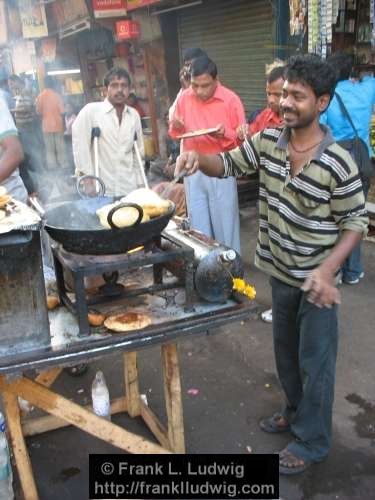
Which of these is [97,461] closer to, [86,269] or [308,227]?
[86,269]

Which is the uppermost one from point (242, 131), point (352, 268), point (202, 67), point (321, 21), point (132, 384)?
point (321, 21)

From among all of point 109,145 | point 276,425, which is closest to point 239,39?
point 109,145

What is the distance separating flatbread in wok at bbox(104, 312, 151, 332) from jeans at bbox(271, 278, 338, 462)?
824mm

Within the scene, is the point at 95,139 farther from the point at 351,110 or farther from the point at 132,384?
the point at 351,110

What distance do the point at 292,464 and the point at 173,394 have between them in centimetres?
82

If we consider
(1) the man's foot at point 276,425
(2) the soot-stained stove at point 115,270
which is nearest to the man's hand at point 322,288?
(2) the soot-stained stove at point 115,270

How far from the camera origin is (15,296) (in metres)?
2.10

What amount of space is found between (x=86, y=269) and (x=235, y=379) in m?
2.05

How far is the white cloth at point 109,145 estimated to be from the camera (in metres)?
4.53

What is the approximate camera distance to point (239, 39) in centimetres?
817

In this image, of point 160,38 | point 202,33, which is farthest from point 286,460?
point 160,38

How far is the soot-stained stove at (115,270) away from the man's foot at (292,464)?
1.15 meters

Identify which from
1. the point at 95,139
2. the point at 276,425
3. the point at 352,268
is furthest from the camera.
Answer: the point at 352,268

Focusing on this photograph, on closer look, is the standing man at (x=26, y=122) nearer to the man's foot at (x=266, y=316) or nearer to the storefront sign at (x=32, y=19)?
the storefront sign at (x=32, y=19)
